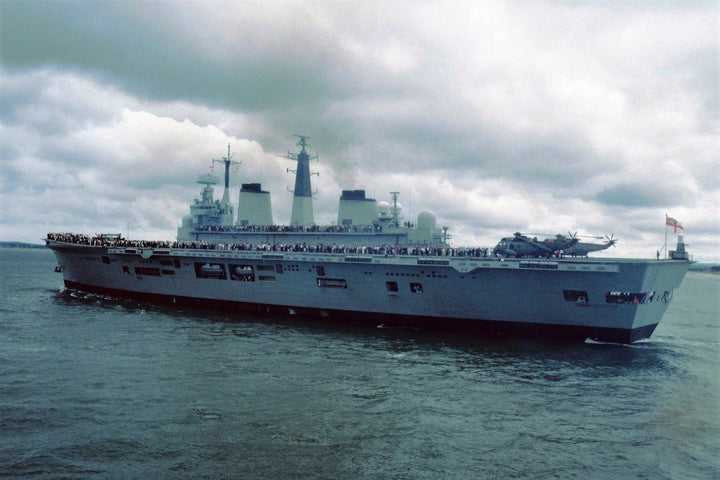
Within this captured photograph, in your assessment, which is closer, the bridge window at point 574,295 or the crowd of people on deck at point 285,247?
the bridge window at point 574,295

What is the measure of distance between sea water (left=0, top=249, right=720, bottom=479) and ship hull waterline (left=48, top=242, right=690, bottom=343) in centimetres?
147

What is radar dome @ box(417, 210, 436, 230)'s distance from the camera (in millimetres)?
34938

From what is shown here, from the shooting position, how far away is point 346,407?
1441cm

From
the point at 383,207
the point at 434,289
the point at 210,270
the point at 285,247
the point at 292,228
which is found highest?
the point at 383,207

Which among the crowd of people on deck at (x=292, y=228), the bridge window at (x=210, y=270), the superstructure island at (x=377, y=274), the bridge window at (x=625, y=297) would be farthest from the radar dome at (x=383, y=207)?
the bridge window at (x=625, y=297)

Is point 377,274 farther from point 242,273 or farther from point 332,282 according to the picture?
point 242,273

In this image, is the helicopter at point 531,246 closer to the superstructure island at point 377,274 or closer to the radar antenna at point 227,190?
the superstructure island at point 377,274

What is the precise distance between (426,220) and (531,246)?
32.0ft

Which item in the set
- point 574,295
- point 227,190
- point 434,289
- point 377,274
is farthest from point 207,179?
point 574,295

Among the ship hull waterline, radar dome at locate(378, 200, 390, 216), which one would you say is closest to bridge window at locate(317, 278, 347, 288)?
the ship hull waterline

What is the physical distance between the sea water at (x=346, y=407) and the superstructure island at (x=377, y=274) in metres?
1.74

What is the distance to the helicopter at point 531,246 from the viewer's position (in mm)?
26141

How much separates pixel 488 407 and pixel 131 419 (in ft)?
32.0

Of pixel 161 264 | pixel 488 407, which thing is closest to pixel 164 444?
pixel 488 407
